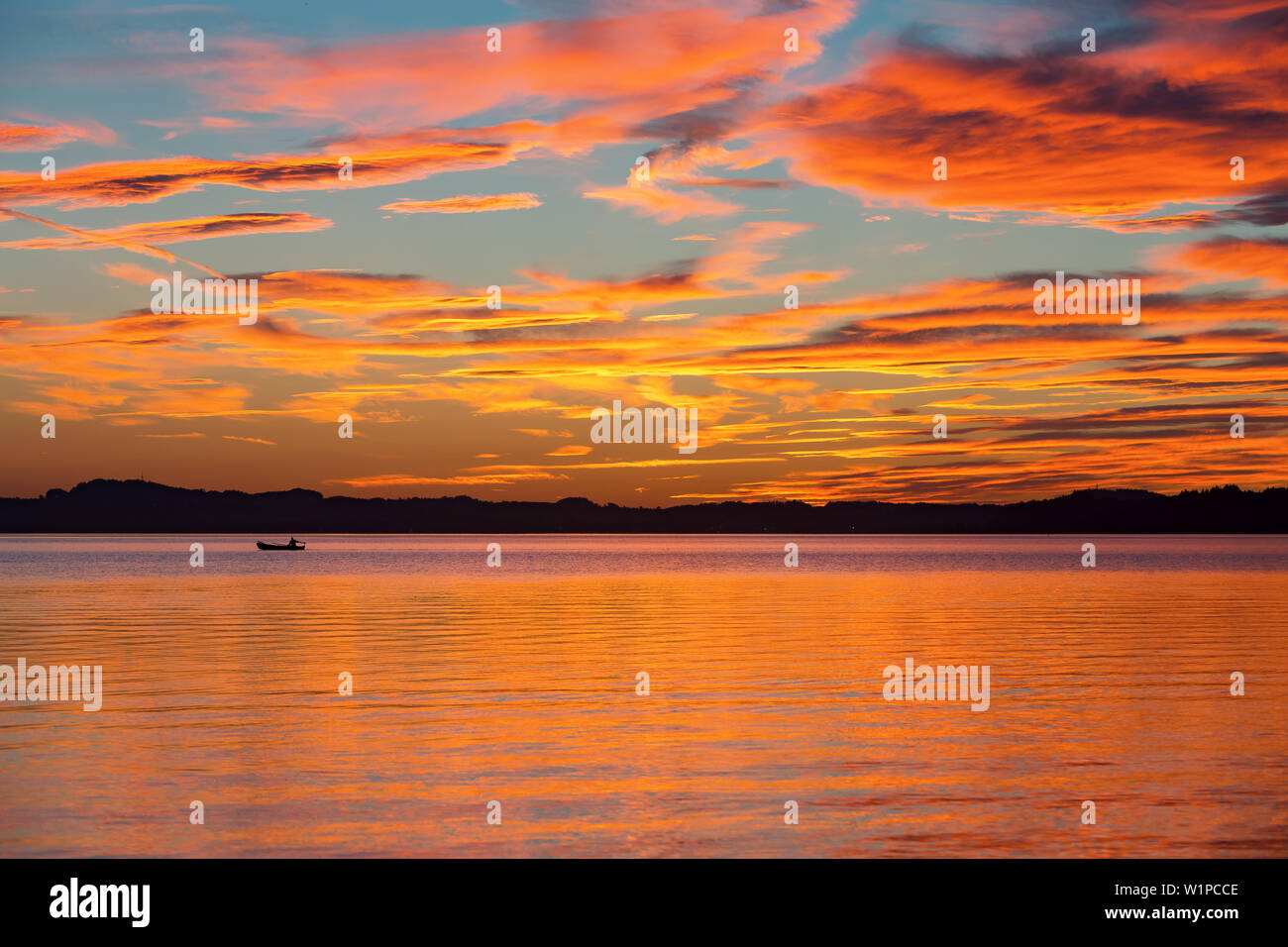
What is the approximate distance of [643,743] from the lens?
28.4 m

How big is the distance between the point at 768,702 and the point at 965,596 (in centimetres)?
6192

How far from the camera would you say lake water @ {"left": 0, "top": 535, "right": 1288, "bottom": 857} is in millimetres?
20609

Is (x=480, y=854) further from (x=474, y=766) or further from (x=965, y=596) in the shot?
(x=965, y=596)

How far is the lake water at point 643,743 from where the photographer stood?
811 inches

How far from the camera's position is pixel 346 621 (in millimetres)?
66812

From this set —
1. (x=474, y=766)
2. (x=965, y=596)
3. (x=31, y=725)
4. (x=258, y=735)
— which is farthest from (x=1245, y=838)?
(x=965, y=596)

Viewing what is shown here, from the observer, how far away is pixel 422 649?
163ft
